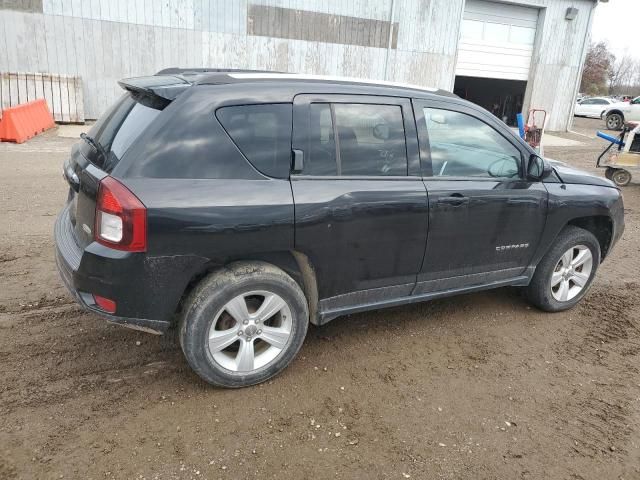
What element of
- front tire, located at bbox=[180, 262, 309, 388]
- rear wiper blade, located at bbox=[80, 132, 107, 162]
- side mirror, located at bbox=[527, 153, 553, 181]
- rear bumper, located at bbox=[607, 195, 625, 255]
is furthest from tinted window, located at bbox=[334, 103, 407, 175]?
rear bumper, located at bbox=[607, 195, 625, 255]

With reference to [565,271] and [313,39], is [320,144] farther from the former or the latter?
[313,39]

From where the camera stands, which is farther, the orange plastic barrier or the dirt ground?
the orange plastic barrier

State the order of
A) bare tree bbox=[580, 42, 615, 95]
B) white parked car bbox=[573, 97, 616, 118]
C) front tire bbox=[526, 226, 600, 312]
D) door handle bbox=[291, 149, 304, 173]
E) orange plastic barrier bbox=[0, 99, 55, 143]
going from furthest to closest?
bare tree bbox=[580, 42, 615, 95]
white parked car bbox=[573, 97, 616, 118]
orange plastic barrier bbox=[0, 99, 55, 143]
front tire bbox=[526, 226, 600, 312]
door handle bbox=[291, 149, 304, 173]

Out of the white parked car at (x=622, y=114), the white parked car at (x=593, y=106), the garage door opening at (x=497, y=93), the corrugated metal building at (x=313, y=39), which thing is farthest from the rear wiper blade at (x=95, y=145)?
the white parked car at (x=593, y=106)

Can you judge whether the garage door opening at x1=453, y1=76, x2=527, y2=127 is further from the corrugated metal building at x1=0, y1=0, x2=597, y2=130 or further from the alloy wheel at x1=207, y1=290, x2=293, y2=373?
the alloy wheel at x1=207, y1=290, x2=293, y2=373

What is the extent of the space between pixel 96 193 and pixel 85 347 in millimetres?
1262

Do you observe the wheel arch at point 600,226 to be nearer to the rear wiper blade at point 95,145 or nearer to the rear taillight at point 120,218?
the rear taillight at point 120,218

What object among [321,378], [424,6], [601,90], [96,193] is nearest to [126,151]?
[96,193]

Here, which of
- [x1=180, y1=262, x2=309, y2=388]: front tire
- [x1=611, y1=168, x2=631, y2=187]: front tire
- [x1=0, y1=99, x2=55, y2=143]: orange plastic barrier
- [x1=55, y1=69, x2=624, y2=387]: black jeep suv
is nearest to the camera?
[x1=55, y1=69, x2=624, y2=387]: black jeep suv

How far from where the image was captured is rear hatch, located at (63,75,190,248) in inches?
110

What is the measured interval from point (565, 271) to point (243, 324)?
2.86 metres

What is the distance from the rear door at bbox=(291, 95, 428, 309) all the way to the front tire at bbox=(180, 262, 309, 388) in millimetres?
259

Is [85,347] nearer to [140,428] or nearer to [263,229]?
[140,428]

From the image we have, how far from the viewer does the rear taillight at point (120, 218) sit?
257 centimetres
